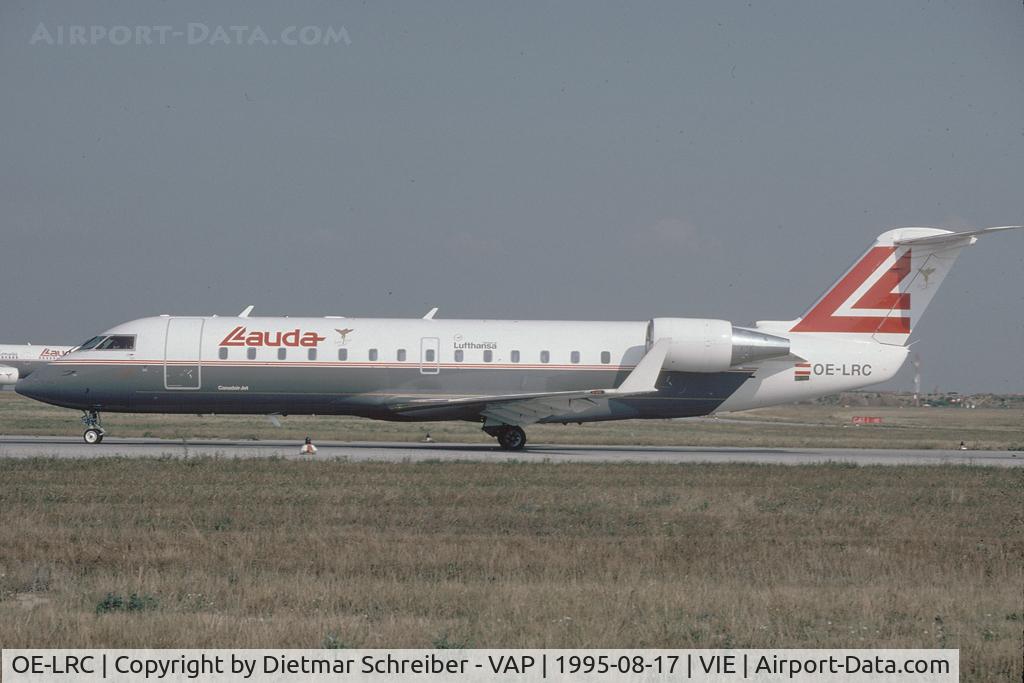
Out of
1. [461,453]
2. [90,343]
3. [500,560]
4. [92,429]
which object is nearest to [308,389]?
[461,453]

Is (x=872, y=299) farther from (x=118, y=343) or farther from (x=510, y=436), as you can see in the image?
(x=118, y=343)

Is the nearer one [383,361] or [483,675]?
[483,675]

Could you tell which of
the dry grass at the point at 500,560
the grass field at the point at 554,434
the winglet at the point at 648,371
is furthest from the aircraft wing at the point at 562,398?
the dry grass at the point at 500,560

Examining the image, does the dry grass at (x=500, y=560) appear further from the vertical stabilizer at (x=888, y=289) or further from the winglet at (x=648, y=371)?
the vertical stabilizer at (x=888, y=289)

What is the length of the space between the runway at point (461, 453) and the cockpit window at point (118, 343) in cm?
248

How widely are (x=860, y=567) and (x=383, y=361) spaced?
18.3m

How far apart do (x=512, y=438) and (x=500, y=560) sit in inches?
719

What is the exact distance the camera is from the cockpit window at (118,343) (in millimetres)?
29656

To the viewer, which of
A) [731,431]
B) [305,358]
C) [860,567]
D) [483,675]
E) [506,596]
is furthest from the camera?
[731,431]

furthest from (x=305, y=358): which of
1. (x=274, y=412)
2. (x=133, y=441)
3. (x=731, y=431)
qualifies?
(x=731, y=431)

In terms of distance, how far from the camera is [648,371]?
29.3m

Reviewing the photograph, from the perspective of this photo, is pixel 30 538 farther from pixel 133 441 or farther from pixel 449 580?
pixel 133 441

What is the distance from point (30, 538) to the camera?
13.6 meters

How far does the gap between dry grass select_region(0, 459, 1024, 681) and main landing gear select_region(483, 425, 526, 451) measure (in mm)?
8544
